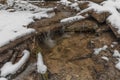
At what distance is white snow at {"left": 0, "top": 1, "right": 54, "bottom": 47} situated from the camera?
520cm

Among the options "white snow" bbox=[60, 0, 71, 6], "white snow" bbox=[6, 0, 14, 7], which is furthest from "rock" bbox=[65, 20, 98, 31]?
"white snow" bbox=[6, 0, 14, 7]

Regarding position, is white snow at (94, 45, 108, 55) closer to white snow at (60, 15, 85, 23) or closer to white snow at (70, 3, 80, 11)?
white snow at (60, 15, 85, 23)

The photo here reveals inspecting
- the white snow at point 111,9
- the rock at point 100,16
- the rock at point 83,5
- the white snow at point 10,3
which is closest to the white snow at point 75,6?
the rock at point 83,5

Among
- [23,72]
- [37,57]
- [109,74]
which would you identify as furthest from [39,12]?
[109,74]

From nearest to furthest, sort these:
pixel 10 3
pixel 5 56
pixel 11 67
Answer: pixel 11 67 → pixel 5 56 → pixel 10 3

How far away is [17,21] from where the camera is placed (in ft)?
19.1

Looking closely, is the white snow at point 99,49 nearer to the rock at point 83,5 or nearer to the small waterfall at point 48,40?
the small waterfall at point 48,40

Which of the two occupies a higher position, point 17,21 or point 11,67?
point 17,21

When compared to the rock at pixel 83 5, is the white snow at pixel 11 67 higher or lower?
lower

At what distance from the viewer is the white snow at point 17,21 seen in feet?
17.1

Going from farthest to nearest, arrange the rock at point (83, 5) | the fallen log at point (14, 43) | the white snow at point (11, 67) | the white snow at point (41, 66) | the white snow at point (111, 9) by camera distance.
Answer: the rock at point (83, 5) → the white snow at point (111, 9) → the fallen log at point (14, 43) → the white snow at point (41, 66) → the white snow at point (11, 67)

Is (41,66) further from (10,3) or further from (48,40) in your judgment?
(10,3)

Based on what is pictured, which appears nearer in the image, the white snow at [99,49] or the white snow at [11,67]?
the white snow at [11,67]

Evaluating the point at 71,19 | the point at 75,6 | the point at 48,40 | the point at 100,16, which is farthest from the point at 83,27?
the point at 75,6
